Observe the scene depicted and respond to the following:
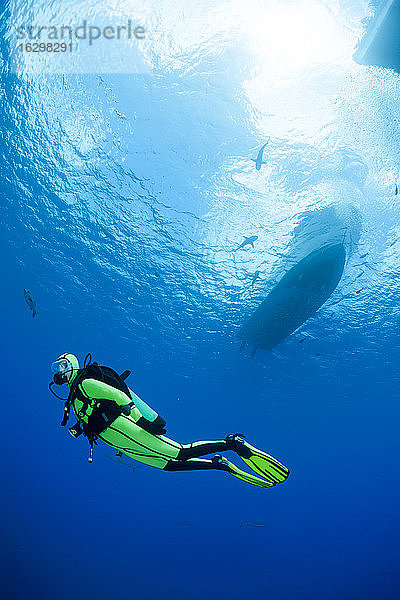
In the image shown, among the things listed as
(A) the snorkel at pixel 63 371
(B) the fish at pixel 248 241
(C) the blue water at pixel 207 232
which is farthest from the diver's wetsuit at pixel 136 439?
(B) the fish at pixel 248 241

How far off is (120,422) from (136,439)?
311 mm

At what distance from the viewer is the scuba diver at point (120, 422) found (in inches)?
152

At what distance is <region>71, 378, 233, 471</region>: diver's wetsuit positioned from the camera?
3.85 metres

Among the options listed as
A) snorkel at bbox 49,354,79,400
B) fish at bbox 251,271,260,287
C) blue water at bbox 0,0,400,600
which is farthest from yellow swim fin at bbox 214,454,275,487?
fish at bbox 251,271,260,287

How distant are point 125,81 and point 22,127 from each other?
470 centimetres

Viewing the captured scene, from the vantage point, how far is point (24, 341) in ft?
99.1

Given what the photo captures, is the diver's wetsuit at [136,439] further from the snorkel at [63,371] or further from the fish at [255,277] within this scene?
the fish at [255,277]

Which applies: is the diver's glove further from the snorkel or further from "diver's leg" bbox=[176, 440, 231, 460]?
the snorkel

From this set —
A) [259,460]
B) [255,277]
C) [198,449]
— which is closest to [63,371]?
[198,449]

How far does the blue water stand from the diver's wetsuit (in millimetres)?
7903

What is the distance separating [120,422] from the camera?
4.03 meters

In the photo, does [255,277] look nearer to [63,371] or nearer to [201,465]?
[201,465]

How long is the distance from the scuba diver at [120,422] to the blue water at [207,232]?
782 cm

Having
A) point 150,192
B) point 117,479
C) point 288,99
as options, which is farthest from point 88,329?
point 117,479
